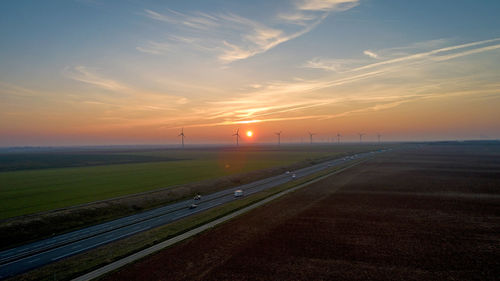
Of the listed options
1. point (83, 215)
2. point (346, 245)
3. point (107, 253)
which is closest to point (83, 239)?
point (107, 253)

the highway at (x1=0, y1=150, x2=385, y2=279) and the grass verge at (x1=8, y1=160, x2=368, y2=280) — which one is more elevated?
the grass verge at (x1=8, y1=160, x2=368, y2=280)

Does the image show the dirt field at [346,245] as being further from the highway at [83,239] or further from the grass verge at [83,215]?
the grass verge at [83,215]

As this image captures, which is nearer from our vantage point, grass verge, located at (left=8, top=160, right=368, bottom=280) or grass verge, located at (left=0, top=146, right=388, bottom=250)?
grass verge, located at (left=8, top=160, right=368, bottom=280)

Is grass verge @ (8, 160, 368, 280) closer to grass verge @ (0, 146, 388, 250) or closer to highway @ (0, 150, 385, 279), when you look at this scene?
highway @ (0, 150, 385, 279)

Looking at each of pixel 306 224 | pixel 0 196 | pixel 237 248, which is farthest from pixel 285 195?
pixel 0 196

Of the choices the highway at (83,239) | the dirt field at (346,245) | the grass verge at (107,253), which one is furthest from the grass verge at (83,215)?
the dirt field at (346,245)

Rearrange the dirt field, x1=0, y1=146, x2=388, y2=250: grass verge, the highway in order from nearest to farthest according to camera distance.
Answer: the dirt field < the highway < x1=0, y1=146, x2=388, y2=250: grass verge

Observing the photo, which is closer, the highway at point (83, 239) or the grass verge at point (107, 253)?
the grass verge at point (107, 253)

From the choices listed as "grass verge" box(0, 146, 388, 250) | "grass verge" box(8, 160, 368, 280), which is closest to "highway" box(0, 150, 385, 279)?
"grass verge" box(0, 146, 388, 250)

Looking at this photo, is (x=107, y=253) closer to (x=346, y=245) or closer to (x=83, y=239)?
(x=83, y=239)
